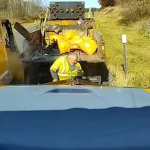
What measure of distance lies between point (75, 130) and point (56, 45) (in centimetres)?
771

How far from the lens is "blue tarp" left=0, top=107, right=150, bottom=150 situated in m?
2.05

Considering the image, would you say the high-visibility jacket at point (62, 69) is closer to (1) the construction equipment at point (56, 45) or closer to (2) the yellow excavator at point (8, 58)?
(2) the yellow excavator at point (8, 58)

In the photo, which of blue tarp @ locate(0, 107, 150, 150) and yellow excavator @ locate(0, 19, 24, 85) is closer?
blue tarp @ locate(0, 107, 150, 150)

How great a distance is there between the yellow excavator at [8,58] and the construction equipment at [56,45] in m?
0.22

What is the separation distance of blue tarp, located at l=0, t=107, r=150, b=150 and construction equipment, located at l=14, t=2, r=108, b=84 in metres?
5.32

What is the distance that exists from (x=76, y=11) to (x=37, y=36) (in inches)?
158

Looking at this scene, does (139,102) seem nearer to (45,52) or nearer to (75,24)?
(45,52)

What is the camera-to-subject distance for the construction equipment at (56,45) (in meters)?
7.85

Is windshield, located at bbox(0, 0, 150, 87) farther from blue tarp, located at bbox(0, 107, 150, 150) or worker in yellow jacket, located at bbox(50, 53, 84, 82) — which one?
blue tarp, located at bbox(0, 107, 150, 150)

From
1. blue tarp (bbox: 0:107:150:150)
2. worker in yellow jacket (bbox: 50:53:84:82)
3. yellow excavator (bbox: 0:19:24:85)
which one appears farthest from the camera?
worker in yellow jacket (bbox: 50:53:84:82)

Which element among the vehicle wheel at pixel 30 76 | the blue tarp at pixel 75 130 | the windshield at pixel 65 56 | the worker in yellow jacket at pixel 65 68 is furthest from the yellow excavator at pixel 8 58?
the blue tarp at pixel 75 130

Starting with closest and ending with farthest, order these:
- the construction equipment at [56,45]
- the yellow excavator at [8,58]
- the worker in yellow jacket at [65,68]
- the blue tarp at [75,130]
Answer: the blue tarp at [75,130] < the yellow excavator at [8,58] < the worker in yellow jacket at [65,68] < the construction equipment at [56,45]

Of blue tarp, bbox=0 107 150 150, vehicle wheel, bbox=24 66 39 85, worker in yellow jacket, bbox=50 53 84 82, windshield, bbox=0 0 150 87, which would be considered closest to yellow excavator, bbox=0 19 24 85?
windshield, bbox=0 0 150 87

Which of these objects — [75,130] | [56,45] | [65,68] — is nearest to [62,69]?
[65,68]
